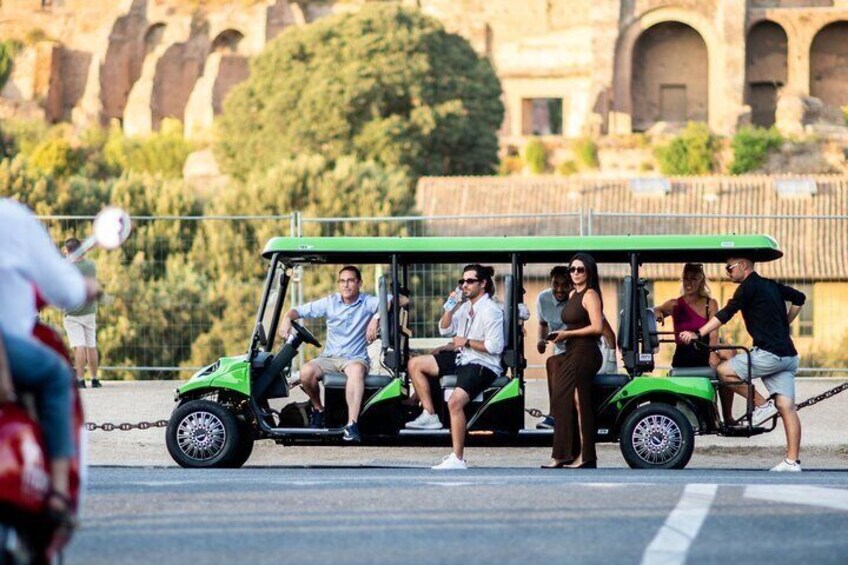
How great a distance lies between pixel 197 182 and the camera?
95.6 meters

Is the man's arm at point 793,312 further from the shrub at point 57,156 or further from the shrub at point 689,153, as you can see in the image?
the shrub at point 57,156

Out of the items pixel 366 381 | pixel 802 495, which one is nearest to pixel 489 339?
pixel 366 381

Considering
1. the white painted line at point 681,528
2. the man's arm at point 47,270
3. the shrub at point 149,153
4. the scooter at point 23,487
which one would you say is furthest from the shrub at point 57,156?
the scooter at point 23,487

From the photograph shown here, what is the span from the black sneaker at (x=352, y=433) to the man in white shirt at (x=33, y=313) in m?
8.53

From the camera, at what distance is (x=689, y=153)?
290ft

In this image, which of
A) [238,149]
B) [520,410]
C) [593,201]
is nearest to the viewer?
[520,410]

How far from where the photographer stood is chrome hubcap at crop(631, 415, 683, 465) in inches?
638

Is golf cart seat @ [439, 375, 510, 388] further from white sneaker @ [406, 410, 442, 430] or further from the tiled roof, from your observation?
the tiled roof

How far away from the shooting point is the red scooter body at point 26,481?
7.14m

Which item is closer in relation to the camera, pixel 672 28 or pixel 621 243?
pixel 621 243

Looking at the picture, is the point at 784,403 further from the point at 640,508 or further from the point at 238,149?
the point at 238,149

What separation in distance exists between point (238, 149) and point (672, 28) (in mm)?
21386

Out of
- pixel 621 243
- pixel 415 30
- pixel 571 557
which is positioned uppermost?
pixel 415 30

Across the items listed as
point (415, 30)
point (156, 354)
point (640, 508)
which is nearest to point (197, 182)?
point (415, 30)
